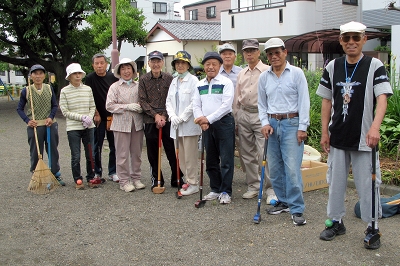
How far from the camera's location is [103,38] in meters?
19.9

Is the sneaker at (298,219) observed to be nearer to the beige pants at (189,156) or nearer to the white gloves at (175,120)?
the beige pants at (189,156)

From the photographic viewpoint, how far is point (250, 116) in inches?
238

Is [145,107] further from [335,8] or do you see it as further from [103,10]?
[335,8]

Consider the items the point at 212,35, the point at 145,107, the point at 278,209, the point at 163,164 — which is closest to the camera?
the point at 278,209

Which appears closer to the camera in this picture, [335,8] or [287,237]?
[287,237]

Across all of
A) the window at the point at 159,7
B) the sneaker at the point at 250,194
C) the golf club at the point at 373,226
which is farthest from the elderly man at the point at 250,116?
the window at the point at 159,7

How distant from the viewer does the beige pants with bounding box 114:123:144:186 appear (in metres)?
6.79

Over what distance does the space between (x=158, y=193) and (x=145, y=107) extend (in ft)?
4.08

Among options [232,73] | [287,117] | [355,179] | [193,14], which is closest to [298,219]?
[355,179]

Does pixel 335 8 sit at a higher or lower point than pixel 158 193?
higher

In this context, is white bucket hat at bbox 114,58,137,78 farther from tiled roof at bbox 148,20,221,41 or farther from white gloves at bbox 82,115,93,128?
tiled roof at bbox 148,20,221,41

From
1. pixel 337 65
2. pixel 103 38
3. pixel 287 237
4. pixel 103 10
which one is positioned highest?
pixel 103 10

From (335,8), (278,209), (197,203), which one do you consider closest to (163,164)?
(197,203)

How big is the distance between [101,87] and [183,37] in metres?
22.6
